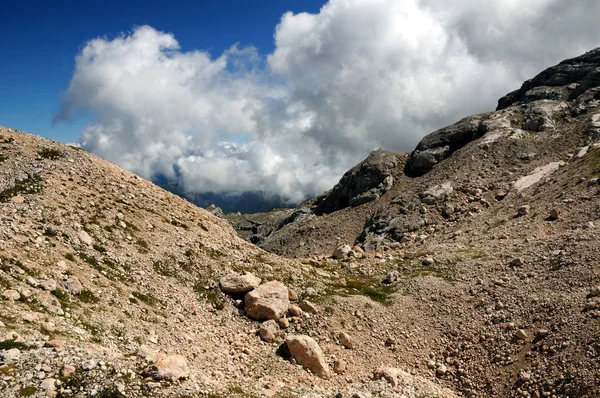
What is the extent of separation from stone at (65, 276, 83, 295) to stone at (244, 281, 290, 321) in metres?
10.5

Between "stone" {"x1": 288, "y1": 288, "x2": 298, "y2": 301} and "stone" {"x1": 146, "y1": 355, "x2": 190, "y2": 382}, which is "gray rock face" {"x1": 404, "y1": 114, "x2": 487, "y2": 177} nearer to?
"stone" {"x1": 288, "y1": 288, "x2": 298, "y2": 301}

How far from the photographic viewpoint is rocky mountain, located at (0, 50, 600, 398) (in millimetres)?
17516

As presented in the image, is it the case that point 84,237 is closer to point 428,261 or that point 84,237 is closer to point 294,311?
point 294,311

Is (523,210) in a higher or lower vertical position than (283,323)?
higher

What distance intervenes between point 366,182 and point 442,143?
19726mm

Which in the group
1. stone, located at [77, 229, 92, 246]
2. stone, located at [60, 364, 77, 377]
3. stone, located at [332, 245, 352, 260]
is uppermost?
stone, located at [77, 229, 92, 246]

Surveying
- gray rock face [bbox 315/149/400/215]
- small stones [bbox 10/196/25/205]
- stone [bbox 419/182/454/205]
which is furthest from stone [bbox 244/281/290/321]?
gray rock face [bbox 315/149/400/215]

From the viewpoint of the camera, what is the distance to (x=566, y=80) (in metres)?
103

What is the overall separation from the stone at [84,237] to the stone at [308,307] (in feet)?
47.9

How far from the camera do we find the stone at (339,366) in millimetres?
24219

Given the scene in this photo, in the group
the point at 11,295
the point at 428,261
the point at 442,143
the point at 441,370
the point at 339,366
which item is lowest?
the point at 441,370

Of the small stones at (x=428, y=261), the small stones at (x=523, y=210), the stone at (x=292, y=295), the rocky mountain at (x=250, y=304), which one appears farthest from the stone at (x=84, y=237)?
the small stones at (x=523, y=210)

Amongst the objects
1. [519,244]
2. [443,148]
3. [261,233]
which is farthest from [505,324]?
[261,233]

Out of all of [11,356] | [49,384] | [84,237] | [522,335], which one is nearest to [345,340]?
[522,335]
